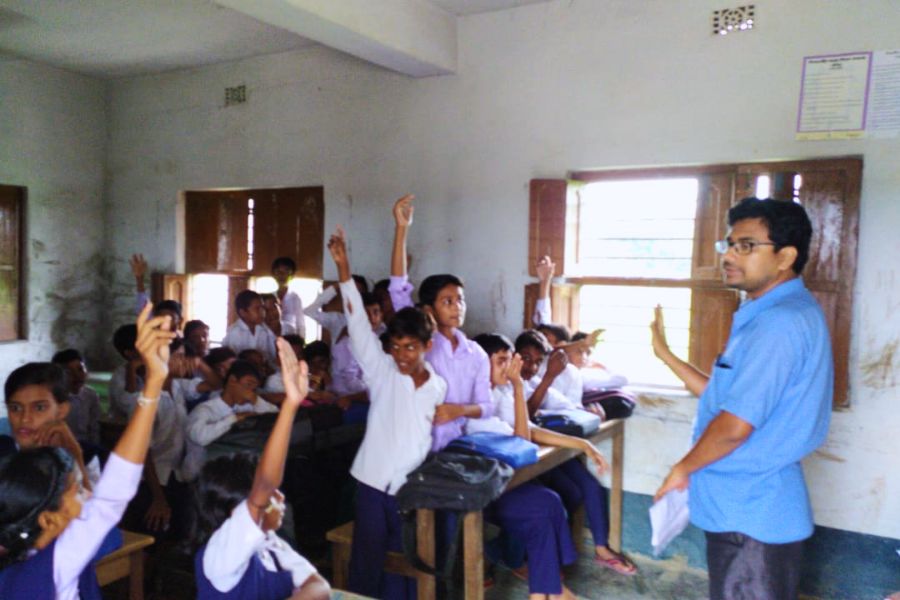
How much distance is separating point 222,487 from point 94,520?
0.50 m

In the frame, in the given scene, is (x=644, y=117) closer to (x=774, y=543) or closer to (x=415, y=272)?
(x=415, y=272)

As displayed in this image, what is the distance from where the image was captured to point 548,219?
442cm

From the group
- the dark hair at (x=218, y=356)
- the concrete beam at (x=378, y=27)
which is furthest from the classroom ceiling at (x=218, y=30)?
the dark hair at (x=218, y=356)

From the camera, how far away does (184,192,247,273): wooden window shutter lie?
233 inches

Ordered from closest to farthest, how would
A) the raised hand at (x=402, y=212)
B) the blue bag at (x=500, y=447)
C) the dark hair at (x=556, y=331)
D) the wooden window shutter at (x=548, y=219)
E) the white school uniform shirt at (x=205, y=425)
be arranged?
the blue bag at (x=500, y=447), the white school uniform shirt at (x=205, y=425), the raised hand at (x=402, y=212), the dark hair at (x=556, y=331), the wooden window shutter at (x=548, y=219)

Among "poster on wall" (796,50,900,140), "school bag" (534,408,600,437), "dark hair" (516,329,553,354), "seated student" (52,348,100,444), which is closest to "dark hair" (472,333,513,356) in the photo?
"dark hair" (516,329,553,354)

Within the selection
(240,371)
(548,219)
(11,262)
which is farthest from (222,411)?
(11,262)

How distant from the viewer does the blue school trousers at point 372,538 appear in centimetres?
293

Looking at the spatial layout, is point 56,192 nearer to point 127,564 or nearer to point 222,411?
point 222,411

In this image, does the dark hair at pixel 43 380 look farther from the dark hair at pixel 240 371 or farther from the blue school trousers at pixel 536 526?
the blue school trousers at pixel 536 526

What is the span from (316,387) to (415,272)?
1048mm

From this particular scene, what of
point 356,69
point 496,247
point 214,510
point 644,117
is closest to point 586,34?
point 644,117

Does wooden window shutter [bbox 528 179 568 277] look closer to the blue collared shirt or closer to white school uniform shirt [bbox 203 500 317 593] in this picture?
the blue collared shirt

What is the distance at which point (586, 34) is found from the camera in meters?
4.30
